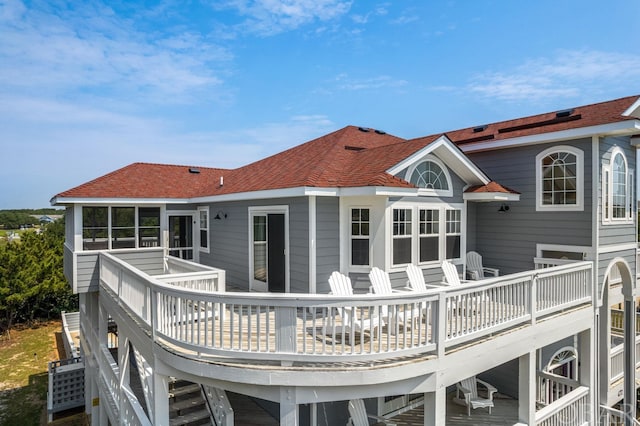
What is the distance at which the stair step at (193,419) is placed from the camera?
6.57 m

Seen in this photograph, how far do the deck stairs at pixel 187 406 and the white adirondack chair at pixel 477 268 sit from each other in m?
7.25

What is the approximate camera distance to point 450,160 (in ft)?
28.3

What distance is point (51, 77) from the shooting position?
41.0 feet

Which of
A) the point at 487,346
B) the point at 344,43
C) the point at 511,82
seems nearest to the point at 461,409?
the point at 487,346

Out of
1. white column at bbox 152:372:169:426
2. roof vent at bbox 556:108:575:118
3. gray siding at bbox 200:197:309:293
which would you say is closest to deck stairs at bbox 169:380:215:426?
white column at bbox 152:372:169:426

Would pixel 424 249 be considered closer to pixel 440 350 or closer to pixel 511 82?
pixel 440 350

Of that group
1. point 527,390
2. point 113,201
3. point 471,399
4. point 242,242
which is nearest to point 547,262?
point 471,399

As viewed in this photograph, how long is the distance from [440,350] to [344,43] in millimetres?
12269

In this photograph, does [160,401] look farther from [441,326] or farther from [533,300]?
[533,300]

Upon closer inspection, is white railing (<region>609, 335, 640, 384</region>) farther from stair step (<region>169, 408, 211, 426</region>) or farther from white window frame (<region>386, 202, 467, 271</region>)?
stair step (<region>169, 408, 211, 426</region>)

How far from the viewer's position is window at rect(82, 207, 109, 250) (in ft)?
34.2

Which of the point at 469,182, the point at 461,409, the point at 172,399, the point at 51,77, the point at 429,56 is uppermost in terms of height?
the point at 429,56

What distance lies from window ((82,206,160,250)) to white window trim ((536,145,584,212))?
1147 centimetres

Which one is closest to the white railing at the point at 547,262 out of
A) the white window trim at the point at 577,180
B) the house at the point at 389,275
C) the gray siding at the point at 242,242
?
the house at the point at 389,275
